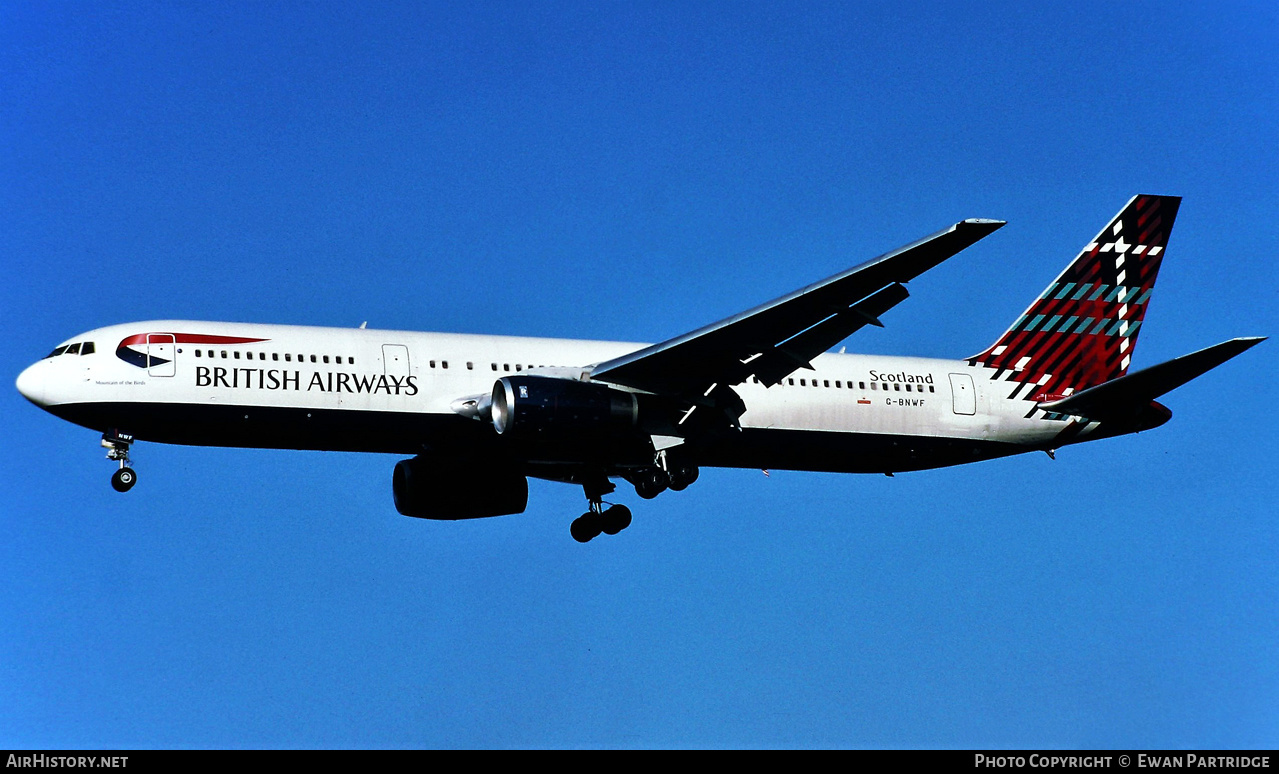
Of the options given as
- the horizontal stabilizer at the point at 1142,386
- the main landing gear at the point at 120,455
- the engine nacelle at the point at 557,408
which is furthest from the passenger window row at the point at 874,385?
the main landing gear at the point at 120,455

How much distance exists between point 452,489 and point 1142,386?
19062 millimetres

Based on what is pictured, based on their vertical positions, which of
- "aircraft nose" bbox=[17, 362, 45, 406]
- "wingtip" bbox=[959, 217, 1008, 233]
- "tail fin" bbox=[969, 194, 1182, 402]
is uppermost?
"tail fin" bbox=[969, 194, 1182, 402]

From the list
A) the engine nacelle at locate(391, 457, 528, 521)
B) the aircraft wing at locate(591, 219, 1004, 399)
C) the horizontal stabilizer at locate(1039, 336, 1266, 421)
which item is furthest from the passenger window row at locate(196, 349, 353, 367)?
the horizontal stabilizer at locate(1039, 336, 1266, 421)

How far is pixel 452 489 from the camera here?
4575cm

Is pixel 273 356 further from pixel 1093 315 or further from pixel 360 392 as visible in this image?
pixel 1093 315

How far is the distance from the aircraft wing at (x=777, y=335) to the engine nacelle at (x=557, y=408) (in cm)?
75

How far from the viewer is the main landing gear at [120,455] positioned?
40.4 m

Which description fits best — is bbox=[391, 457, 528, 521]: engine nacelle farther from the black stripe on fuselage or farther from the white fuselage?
the white fuselage

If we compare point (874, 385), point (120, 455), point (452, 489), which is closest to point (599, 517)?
point (452, 489)

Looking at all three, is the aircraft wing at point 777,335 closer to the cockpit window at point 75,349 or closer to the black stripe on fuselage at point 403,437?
the black stripe on fuselage at point 403,437

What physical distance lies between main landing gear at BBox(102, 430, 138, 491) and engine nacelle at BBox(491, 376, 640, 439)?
933 cm

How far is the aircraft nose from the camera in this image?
40.0m
